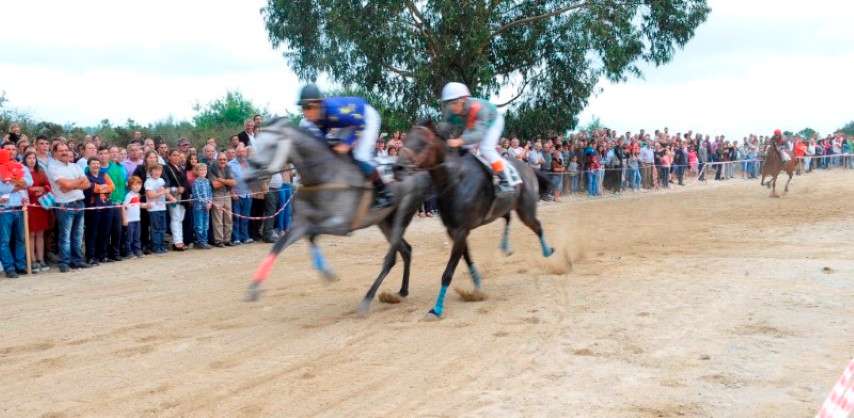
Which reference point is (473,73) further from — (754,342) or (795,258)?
(754,342)

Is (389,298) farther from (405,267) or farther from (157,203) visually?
(157,203)

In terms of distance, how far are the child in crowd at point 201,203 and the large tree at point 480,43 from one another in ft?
40.5

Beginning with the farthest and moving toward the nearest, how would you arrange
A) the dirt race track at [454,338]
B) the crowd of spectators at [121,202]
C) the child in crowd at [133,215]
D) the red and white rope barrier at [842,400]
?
the child in crowd at [133,215]
the crowd of spectators at [121,202]
the dirt race track at [454,338]
the red and white rope barrier at [842,400]

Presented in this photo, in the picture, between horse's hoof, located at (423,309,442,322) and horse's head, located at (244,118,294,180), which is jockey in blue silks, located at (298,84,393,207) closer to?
horse's head, located at (244,118,294,180)

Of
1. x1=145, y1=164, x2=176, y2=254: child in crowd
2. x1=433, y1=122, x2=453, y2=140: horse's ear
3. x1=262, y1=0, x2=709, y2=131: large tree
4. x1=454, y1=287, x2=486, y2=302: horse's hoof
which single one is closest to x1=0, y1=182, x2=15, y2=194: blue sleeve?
x1=145, y1=164, x2=176, y2=254: child in crowd

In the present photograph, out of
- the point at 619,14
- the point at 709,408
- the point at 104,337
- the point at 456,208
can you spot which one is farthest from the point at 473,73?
the point at 709,408

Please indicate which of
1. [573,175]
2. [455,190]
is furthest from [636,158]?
[455,190]

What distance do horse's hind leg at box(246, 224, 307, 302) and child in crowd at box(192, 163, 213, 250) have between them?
740cm

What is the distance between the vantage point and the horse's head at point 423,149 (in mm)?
8680

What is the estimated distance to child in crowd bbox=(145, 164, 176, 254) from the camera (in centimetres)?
1409

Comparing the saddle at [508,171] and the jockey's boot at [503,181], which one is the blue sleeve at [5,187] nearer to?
the saddle at [508,171]

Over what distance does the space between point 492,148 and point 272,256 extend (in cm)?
353

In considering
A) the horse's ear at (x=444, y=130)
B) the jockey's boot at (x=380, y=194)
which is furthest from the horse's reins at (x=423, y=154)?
the jockey's boot at (x=380, y=194)

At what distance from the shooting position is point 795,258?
11.9 metres
